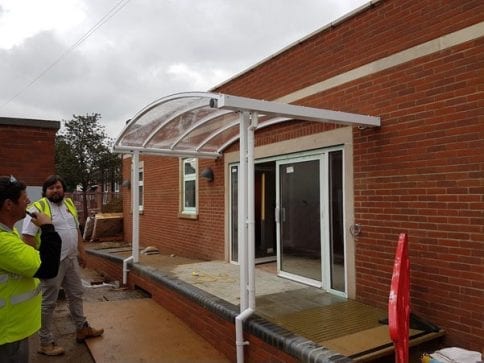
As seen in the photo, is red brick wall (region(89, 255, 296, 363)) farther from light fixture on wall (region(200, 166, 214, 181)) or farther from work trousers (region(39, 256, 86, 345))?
light fixture on wall (region(200, 166, 214, 181))

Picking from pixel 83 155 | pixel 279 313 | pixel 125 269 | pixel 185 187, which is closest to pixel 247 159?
pixel 279 313

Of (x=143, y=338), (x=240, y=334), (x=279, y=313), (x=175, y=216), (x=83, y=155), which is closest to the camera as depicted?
(x=240, y=334)

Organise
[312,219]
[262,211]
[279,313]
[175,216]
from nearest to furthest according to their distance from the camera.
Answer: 1. [279,313]
2. [312,219]
3. [262,211]
4. [175,216]

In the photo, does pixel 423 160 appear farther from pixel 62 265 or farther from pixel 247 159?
pixel 62 265

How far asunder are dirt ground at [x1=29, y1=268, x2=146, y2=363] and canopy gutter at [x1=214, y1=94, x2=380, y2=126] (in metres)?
2.90

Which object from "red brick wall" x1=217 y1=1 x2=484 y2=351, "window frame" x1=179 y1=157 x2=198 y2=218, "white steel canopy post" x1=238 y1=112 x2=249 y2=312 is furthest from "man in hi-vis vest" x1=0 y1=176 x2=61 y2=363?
"window frame" x1=179 y1=157 x2=198 y2=218

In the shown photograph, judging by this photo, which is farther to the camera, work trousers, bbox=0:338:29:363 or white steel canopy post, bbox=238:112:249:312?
white steel canopy post, bbox=238:112:249:312

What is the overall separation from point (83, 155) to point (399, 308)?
23.2 metres

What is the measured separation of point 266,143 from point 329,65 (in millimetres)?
1690

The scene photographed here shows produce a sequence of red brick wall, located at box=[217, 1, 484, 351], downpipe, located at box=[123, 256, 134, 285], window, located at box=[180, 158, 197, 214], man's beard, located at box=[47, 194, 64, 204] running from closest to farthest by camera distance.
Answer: red brick wall, located at box=[217, 1, 484, 351] → man's beard, located at box=[47, 194, 64, 204] → downpipe, located at box=[123, 256, 134, 285] → window, located at box=[180, 158, 197, 214]

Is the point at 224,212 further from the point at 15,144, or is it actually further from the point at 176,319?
the point at 15,144

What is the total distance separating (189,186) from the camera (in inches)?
371

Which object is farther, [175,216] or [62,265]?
[175,216]

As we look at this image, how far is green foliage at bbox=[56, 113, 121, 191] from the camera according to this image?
76.0 feet
